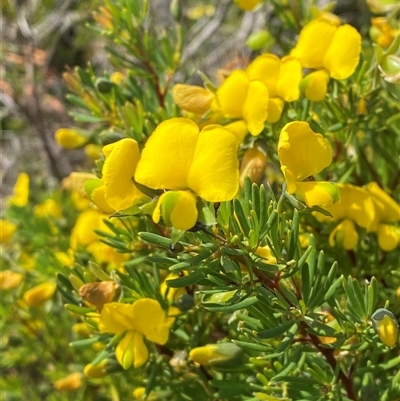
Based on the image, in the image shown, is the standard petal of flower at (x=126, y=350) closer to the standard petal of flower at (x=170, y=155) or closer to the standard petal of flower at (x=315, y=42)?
the standard petal of flower at (x=170, y=155)

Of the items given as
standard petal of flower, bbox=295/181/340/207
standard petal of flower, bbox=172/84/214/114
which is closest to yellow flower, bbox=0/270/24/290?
standard petal of flower, bbox=172/84/214/114

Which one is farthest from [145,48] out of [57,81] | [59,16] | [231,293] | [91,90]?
[57,81]

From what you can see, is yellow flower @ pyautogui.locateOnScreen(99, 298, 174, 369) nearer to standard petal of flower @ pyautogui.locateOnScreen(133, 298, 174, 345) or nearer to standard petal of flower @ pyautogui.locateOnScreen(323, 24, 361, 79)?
standard petal of flower @ pyautogui.locateOnScreen(133, 298, 174, 345)

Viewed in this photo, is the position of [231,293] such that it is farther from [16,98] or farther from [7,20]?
[7,20]

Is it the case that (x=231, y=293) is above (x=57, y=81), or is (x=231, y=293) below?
above

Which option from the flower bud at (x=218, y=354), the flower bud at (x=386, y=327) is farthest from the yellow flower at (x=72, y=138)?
the flower bud at (x=386, y=327)

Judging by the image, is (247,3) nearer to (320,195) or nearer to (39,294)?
(320,195)
